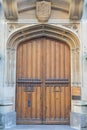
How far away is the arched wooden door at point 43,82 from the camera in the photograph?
6.18 meters

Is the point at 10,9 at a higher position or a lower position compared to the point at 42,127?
higher

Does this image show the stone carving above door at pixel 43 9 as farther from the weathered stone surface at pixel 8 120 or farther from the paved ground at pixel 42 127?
the paved ground at pixel 42 127

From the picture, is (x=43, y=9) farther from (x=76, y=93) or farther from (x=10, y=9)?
(x=76, y=93)

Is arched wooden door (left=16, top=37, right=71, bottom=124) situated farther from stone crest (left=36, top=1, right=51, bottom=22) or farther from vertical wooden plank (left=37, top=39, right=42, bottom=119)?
stone crest (left=36, top=1, right=51, bottom=22)

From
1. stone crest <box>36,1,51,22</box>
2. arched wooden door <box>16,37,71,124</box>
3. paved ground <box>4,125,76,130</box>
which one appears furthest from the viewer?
arched wooden door <box>16,37,71,124</box>

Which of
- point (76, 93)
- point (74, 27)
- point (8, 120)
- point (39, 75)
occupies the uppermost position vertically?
point (74, 27)

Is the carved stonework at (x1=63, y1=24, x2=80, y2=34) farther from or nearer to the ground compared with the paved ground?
farther from the ground

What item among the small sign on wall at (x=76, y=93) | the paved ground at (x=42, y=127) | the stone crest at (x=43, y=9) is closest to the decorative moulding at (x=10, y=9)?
the stone crest at (x=43, y=9)

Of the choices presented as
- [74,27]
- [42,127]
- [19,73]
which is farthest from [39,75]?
[74,27]

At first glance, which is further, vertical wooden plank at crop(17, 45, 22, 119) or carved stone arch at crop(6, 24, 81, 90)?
vertical wooden plank at crop(17, 45, 22, 119)

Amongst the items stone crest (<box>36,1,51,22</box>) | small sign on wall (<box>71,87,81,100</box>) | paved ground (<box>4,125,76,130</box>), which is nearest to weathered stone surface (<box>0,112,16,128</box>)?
paved ground (<box>4,125,76,130</box>)

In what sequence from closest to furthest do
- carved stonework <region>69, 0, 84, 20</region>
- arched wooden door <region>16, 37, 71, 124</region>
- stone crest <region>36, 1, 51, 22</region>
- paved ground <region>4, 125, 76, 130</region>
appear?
carved stonework <region>69, 0, 84, 20</region> → paved ground <region>4, 125, 76, 130</region> → stone crest <region>36, 1, 51, 22</region> → arched wooden door <region>16, 37, 71, 124</region>

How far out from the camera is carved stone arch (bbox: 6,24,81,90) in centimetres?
598

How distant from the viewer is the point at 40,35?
625 cm
